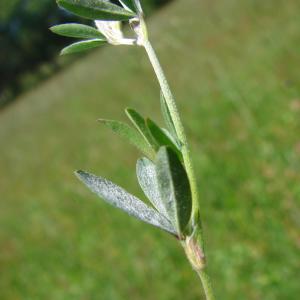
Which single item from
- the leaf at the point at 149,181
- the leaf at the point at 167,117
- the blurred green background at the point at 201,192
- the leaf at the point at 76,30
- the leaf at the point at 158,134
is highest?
the leaf at the point at 76,30

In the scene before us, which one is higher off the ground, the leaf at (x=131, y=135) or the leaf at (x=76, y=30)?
the leaf at (x=76, y=30)

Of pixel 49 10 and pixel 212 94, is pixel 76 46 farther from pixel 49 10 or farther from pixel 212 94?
pixel 49 10

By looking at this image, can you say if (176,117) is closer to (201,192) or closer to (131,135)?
(131,135)

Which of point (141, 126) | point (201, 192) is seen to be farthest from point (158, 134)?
point (201, 192)

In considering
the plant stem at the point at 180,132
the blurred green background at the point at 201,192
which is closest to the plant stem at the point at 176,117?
the plant stem at the point at 180,132

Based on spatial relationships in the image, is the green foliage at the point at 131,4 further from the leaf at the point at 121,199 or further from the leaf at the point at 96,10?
the leaf at the point at 121,199

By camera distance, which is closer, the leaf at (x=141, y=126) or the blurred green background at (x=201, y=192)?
the leaf at (x=141, y=126)

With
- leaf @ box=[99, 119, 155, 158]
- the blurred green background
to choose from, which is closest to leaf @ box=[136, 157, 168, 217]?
leaf @ box=[99, 119, 155, 158]

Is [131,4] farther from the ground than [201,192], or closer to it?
farther from the ground
